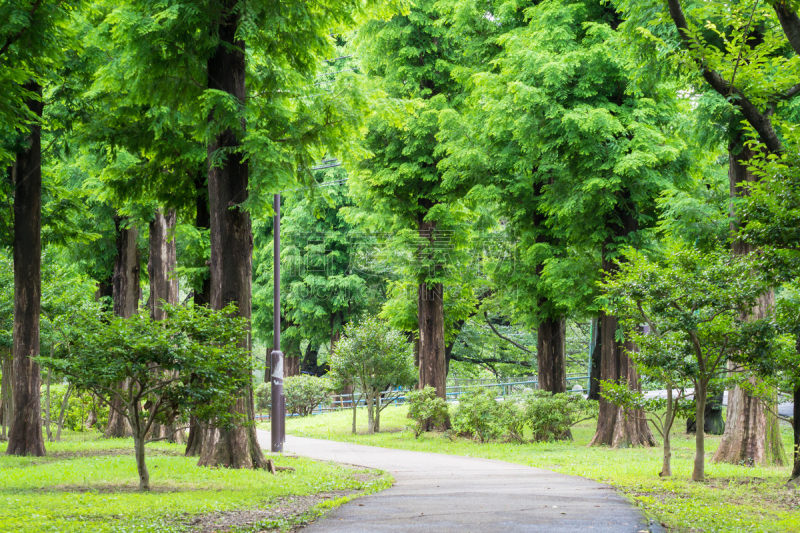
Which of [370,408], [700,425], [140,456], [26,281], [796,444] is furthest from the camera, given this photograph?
[370,408]

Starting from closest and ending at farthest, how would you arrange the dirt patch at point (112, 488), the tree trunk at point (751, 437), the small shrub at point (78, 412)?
the dirt patch at point (112, 488), the tree trunk at point (751, 437), the small shrub at point (78, 412)

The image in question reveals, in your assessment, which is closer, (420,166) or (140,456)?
(140,456)

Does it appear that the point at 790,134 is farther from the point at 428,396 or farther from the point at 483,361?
the point at 483,361

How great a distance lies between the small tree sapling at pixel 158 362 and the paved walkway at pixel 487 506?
235cm

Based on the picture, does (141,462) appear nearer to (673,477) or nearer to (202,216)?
(202,216)

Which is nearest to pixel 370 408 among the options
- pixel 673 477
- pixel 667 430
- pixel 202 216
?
pixel 202 216

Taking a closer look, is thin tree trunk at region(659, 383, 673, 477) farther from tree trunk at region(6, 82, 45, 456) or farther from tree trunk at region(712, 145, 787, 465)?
tree trunk at region(6, 82, 45, 456)

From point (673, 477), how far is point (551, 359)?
435 inches

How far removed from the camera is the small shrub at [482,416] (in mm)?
20547

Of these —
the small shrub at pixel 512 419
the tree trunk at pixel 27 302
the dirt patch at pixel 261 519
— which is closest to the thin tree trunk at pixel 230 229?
the dirt patch at pixel 261 519

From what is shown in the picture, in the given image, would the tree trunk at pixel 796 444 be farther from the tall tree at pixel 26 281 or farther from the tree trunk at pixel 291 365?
the tree trunk at pixel 291 365

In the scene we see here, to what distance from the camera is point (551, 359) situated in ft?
73.4

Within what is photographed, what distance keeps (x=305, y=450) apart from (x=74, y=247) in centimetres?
978

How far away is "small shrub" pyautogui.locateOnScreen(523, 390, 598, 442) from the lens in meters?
20.1
